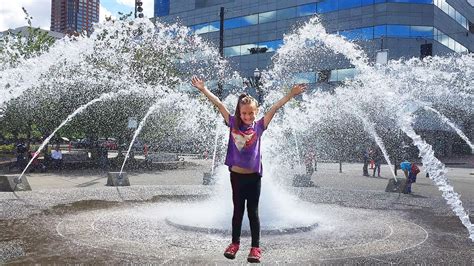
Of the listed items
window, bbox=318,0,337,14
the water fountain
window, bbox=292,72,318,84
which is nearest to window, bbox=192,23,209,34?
the water fountain

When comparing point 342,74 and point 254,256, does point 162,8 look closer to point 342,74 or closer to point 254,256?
point 342,74

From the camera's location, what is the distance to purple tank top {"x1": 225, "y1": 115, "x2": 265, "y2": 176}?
4.45 meters

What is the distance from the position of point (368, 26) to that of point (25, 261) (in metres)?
51.9

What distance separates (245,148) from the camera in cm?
448

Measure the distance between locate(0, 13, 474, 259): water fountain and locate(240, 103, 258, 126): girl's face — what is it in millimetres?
2891

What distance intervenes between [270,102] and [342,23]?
24169mm

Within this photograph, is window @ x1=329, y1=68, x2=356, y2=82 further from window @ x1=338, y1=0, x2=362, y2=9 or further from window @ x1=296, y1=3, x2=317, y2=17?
window @ x1=296, y1=3, x2=317, y2=17

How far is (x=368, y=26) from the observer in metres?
52.3

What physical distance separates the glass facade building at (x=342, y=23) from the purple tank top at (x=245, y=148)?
44.1m

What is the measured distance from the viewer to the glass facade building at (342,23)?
51125 mm

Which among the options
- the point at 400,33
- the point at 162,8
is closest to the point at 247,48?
the point at 400,33

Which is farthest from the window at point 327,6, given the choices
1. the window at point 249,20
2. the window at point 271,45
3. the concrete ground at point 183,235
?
the concrete ground at point 183,235

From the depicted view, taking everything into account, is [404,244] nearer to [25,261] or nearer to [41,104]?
[25,261]

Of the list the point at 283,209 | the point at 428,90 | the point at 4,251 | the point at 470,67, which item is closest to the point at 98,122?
the point at 283,209
